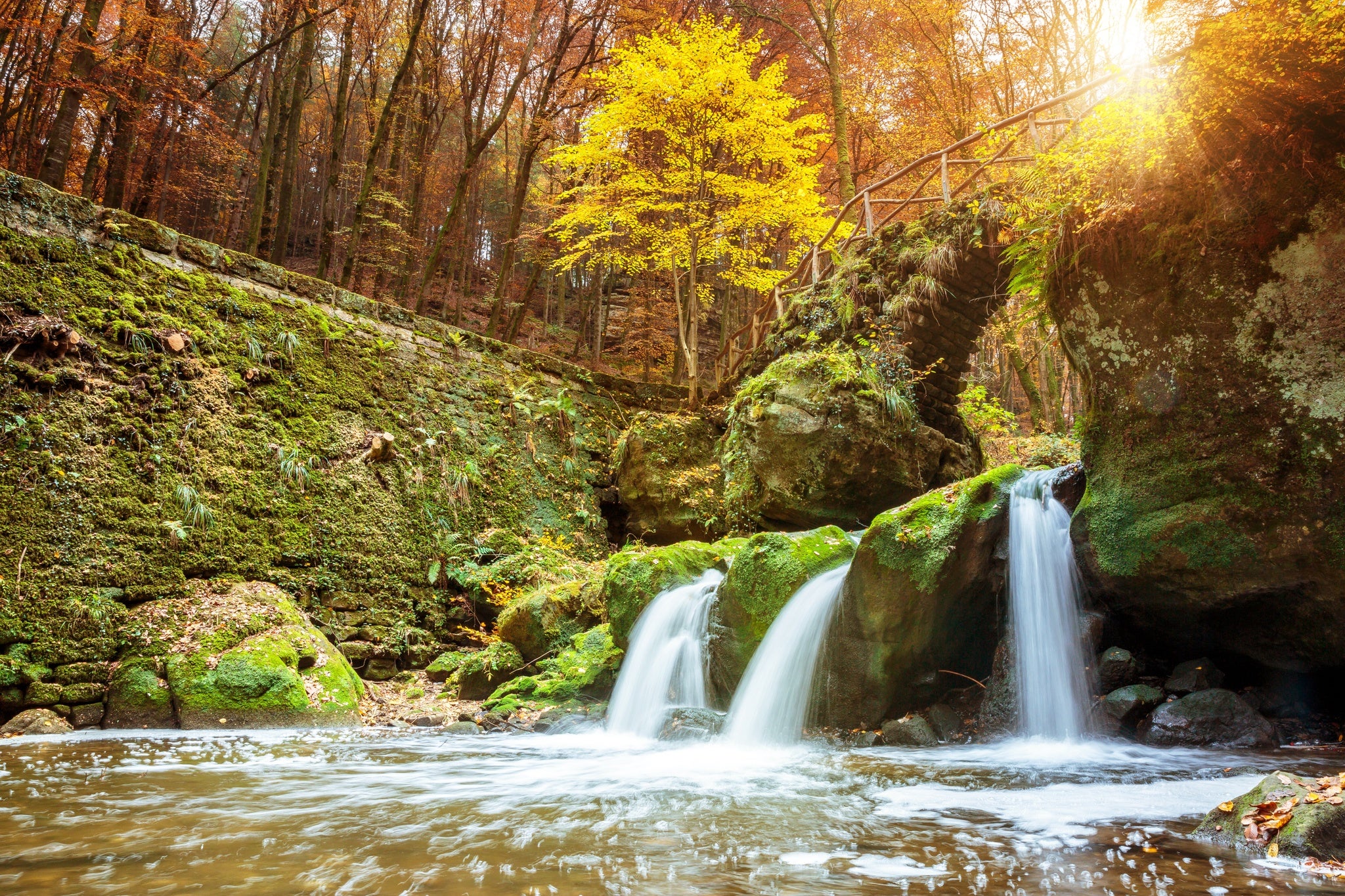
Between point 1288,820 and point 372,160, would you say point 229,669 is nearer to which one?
point 1288,820

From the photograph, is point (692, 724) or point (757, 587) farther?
point (757, 587)

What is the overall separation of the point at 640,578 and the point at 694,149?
843 centimetres

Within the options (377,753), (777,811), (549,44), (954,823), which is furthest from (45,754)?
(549,44)

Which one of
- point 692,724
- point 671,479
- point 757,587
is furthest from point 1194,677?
point 671,479

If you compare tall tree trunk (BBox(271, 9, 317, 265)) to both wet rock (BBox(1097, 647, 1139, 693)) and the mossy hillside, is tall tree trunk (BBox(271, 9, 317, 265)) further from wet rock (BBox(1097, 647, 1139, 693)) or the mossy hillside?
wet rock (BBox(1097, 647, 1139, 693))

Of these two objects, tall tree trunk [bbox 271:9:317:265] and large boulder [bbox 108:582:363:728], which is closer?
large boulder [bbox 108:582:363:728]

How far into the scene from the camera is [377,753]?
524 centimetres

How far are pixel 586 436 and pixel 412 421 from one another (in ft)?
10.9

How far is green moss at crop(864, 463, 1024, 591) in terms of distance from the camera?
5456 millimetres

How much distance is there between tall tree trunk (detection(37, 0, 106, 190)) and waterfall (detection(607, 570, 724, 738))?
414 inches

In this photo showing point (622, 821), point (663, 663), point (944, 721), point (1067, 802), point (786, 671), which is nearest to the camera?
point (622, 821)

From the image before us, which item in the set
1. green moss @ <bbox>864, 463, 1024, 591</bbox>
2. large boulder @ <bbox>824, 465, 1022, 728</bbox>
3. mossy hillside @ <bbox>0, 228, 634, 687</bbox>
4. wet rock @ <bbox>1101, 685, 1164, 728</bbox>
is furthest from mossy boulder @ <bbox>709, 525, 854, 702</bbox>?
mossy hillside @ <bbox>0, 228, 634, 687</bbox>

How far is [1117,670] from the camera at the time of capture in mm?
5340

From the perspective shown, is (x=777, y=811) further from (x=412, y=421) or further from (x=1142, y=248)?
(x=412, y=421)
